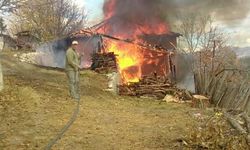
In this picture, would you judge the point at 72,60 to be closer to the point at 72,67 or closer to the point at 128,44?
the point at 72,67

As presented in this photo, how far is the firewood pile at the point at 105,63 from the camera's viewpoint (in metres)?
21.5

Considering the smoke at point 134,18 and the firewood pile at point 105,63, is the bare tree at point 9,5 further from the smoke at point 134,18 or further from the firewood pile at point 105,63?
the smoke at point 134,18

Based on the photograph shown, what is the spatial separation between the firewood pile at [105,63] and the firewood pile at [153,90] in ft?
6.05

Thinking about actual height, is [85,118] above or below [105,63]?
below

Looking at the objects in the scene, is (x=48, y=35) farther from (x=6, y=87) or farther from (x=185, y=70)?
(x=6, y=87)

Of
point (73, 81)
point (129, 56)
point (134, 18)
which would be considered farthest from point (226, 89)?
point (134, 18)

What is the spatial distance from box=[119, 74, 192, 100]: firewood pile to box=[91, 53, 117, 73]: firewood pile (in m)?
1.84

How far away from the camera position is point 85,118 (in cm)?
1207

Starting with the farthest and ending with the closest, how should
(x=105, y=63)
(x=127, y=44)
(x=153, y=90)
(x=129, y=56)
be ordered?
(x=129, y=56), (x=127, y=44), (x=105, y=63), (x=153, y=90)

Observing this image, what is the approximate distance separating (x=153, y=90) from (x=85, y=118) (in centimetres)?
779

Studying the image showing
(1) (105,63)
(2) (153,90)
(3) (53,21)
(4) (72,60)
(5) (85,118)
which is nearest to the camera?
(5) (85,118)

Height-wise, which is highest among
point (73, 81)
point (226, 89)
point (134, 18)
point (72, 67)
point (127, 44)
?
point (134, 18)

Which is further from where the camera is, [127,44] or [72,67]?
[127,44]

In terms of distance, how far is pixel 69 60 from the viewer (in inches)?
583
